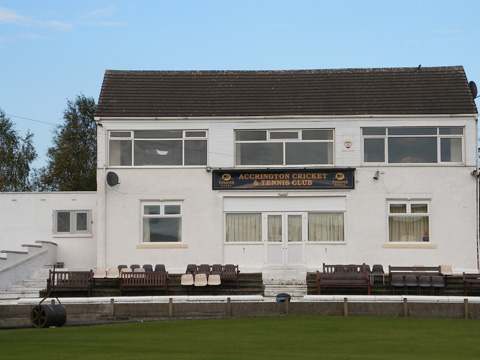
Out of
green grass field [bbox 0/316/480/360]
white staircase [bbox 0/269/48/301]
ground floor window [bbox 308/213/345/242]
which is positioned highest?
ground floor window [bbox 308/213/345/242]

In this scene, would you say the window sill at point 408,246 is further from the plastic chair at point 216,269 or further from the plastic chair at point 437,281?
the plastic chair at point 216,269

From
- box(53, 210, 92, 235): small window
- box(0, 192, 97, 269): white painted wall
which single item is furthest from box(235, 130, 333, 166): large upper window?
box(53, 210, 92, 235): small window

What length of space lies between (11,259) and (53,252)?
2.75 m

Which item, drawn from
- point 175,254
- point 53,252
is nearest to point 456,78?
point 175,254

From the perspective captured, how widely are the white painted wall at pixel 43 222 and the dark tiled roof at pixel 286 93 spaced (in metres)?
3.95

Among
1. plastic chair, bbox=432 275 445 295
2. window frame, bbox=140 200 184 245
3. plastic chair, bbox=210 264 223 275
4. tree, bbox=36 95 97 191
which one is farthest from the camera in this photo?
tree, bbox=36 95 97 191

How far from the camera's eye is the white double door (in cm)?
3488

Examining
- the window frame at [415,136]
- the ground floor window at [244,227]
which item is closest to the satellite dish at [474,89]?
the window frame at [415,136]

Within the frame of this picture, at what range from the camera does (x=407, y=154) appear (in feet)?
115

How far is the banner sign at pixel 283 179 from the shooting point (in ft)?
114

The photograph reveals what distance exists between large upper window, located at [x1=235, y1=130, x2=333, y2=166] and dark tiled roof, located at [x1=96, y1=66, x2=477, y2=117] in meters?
0.82

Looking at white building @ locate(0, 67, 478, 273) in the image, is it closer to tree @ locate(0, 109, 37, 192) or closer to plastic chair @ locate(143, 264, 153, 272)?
plastic chair @ locate(143, 264, 153, 272)

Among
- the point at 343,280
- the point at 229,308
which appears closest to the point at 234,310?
the point at 229,308

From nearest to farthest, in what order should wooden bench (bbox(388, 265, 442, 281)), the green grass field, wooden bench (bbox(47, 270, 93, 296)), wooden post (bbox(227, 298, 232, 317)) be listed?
1. the green grass field
2. wooden post (bbox(227, 298, 232, 317))
3. wooden bench (bbox(47, 270, 93, 296))
4. wooden bench (bbox(388, 265, 442, 281))
